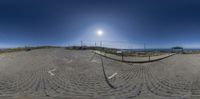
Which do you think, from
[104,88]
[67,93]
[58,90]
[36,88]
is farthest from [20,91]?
[104,88]

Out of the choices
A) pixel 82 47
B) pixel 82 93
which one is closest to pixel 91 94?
pixel 82 93

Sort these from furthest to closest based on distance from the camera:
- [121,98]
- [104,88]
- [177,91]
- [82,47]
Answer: [82,47] → [104,88] → [177,91] → [121,98]

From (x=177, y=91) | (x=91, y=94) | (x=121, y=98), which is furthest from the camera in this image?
(x=177, y=91)

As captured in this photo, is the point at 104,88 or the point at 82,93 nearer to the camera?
the point at 82,93

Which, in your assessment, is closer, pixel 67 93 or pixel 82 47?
pixel 67 93

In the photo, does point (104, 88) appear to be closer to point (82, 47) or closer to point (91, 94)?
point (91, 94)

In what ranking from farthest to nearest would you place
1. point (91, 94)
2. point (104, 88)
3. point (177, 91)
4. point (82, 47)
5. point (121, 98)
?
point (82, 47) < point (104, 88) < point (177, 91) < point (91, 94) < point (121, 98)

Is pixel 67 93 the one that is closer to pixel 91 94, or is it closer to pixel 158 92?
pixel 91 94

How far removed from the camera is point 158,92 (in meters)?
5.94

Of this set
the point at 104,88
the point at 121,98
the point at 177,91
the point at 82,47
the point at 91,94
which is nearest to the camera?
the point at 121,98

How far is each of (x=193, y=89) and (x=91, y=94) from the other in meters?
3.81

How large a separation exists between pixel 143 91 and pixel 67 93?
2683mm

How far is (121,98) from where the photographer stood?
503 cm

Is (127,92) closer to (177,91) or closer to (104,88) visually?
(104,88)
